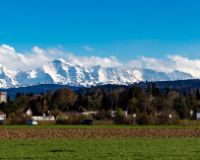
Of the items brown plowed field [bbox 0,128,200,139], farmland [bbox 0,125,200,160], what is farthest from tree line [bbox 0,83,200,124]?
farmland [bbox 0,125,200,160]

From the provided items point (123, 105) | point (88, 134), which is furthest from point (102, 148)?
point (123, 105)

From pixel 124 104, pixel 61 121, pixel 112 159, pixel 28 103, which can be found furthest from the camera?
pixel 28 103

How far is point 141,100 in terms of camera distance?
467 feet

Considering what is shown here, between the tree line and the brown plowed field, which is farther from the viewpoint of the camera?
the tree line

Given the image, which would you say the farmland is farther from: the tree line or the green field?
the tree line

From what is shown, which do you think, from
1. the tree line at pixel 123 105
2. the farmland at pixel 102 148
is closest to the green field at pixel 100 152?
the farmland at pixel 102 148

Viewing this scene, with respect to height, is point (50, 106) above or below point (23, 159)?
above

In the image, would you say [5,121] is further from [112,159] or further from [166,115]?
[112,159]

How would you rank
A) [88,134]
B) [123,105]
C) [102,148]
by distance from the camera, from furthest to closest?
[123,105], [88,134], [102,148]

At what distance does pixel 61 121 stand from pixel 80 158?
95022 mm

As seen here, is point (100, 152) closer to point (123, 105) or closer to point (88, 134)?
point (88, 134)

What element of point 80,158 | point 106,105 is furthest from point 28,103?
point 80,158

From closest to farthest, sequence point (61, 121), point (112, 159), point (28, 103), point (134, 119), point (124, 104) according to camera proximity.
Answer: point (112, 159) < point (134, 119) < point (61, 121) < point (124, 104) < point (28, 103)

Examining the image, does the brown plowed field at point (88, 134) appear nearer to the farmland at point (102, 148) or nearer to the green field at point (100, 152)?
the farmland at point (102, 148)
